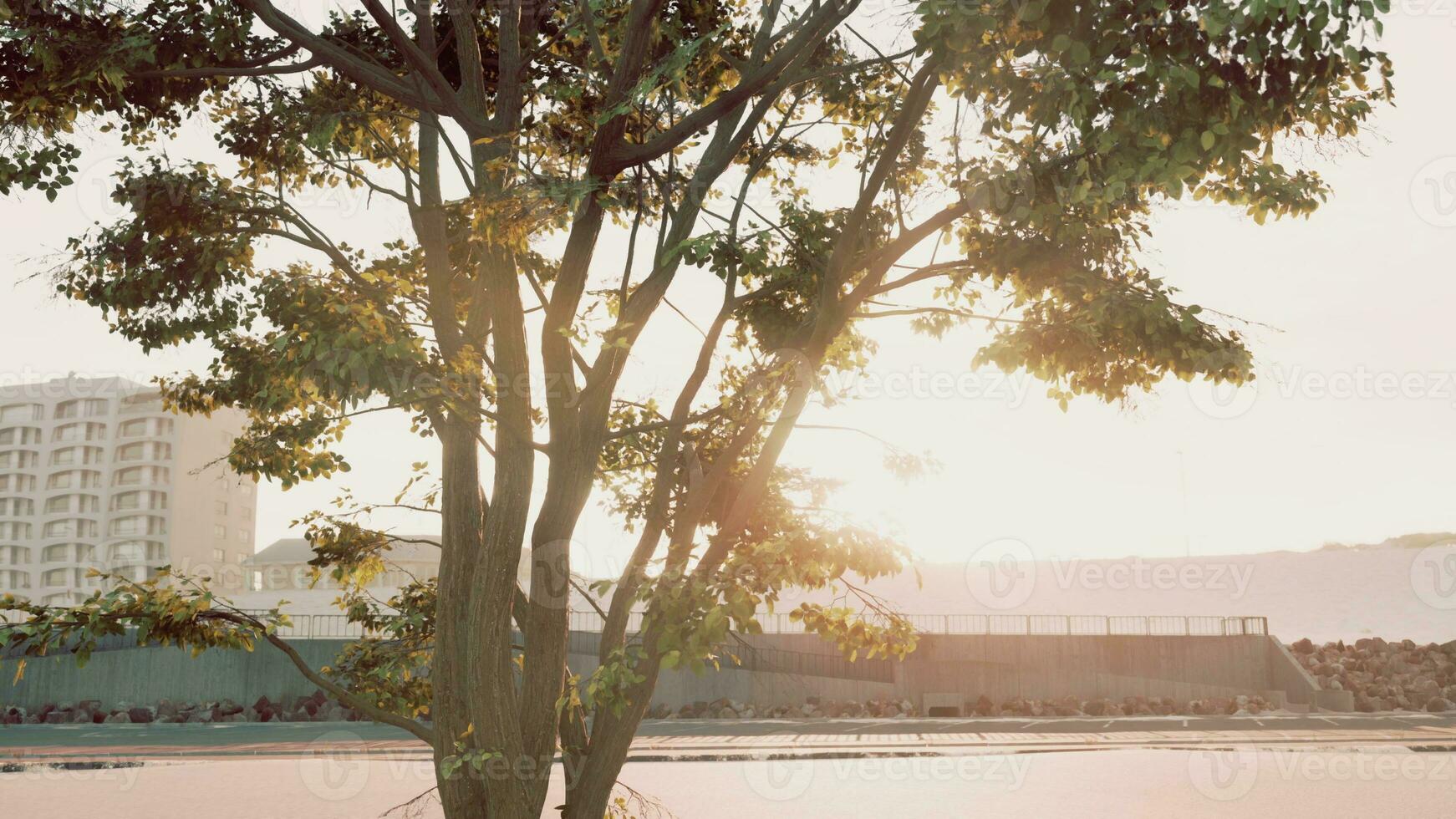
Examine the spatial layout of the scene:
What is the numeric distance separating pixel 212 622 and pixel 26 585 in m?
116

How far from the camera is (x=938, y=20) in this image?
5.56 metres

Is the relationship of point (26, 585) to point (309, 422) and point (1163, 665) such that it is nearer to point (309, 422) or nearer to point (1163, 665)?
point (1163, 665)

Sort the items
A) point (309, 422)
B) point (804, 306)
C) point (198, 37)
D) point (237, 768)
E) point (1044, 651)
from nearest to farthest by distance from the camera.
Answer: point (198, 37) < point (804, 306) < point (309, 422) < point (237, 768) < point (1044, 651)

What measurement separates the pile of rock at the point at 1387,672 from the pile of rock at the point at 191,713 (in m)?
29.4

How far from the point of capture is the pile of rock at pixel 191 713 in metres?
→ 32.3

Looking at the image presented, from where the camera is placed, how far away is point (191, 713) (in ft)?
107

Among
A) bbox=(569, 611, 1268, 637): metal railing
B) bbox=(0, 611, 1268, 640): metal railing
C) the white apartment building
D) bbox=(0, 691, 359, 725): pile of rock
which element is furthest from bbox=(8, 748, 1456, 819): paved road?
the white apartment building

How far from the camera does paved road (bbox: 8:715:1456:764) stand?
22375 millimetres

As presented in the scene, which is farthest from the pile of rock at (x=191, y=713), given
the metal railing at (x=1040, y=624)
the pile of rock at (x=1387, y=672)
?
the pile of rock at (x=1387, y=672)

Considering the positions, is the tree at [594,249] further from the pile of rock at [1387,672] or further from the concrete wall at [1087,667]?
the pile of rock at [1387,672]

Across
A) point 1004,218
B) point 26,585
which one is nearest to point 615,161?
point 1004,218

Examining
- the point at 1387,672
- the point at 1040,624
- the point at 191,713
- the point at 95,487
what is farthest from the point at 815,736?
the point at 95,487

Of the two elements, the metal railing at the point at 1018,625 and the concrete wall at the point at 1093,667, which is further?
the metal railing at the point at 1018,625

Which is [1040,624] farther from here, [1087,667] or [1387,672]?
[1387,672]
